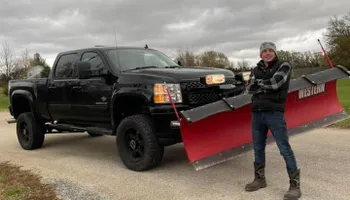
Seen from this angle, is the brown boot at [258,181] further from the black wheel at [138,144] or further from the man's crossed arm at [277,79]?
the black wheel at [138,144]

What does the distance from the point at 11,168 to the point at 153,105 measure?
297cm

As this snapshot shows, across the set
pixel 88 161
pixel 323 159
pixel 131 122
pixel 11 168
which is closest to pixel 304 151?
pixel 323 159

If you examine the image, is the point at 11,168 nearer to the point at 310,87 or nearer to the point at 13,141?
the point at 13,141

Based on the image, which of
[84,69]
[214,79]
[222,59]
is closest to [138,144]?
[214,79]

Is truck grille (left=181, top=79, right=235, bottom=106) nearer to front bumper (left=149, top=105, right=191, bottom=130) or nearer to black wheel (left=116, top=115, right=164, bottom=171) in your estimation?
front bumper (left=149, top=105, right=191, bottom=130)

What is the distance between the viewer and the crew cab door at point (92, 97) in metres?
6.76

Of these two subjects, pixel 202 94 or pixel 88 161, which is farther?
pixel 88 161

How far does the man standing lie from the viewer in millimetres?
4672

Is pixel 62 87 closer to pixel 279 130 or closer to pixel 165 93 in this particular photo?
pixel 165 93

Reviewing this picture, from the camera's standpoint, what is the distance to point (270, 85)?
4668mm

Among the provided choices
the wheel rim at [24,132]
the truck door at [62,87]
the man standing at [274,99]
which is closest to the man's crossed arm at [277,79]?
the man standing at [274,99]

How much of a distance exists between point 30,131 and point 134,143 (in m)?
3.47

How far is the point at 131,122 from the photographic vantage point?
618 cm

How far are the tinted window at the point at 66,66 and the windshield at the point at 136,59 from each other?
3.43ft
